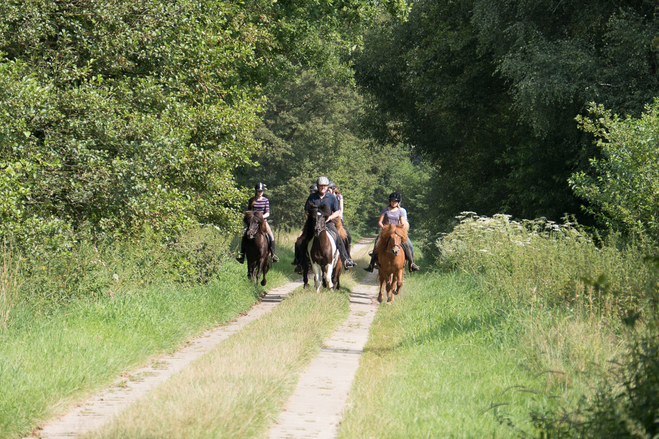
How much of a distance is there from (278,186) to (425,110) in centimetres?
2898

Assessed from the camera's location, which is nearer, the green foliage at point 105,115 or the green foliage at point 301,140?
the green foliage at point 105,115

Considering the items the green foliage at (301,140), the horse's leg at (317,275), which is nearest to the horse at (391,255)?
the horse's leg at (317,275)

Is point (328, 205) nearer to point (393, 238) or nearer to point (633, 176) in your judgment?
point (393, 238)

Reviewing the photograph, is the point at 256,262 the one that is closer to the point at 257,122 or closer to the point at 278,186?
the point at 257,122

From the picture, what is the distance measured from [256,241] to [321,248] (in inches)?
92.1

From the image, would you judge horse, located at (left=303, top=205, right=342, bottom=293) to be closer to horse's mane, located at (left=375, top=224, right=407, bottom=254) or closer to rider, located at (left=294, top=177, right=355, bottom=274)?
rider, located at (left=294, top=177, right=355, bottom=274)

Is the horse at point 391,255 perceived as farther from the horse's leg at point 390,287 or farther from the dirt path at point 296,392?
the dirt path at point 296,392

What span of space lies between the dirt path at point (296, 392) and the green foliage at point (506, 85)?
9210 mm

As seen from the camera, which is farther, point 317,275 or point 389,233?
point 317,275

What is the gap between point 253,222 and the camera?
54.5 ft

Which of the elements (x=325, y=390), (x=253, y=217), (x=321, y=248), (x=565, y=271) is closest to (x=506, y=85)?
(x=253, y=217)

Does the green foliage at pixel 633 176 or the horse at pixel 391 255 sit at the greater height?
the green foliage at pixel 633 176

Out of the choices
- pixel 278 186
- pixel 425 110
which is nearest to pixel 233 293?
pixel 425 110

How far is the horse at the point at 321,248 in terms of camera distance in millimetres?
14969
